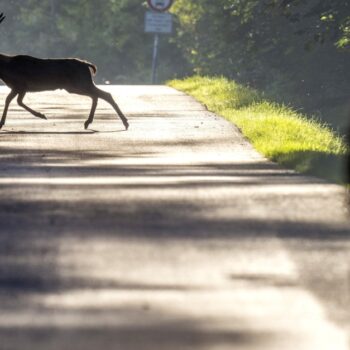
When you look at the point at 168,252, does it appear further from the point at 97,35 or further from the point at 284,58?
the point at 97,35

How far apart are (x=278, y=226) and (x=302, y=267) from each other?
1673 mm

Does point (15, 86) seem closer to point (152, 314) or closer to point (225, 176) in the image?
point (225, 176)

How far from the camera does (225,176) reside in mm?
13859

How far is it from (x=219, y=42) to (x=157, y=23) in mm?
2840

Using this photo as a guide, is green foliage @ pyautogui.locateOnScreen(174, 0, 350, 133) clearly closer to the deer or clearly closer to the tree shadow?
the deer

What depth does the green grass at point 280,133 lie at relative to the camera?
15.1 m

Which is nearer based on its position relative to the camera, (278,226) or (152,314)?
(152,314)

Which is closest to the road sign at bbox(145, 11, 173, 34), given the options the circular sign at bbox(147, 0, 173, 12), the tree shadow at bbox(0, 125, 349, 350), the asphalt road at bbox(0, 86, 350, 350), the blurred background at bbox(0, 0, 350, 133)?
the blurred background at bbox(0, 0, 350, 133)

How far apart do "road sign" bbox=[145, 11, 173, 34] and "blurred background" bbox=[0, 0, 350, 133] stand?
162 centimetres

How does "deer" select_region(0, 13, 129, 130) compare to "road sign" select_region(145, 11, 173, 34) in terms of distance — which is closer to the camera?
"deer" select_region(0, 13, 129, 130)

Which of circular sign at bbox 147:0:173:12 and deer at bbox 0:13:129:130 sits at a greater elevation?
deer at bbox 0:13:129:130

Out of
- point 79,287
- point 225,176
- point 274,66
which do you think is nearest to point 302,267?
point 79,287

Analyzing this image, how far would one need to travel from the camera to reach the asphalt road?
23.5 feet

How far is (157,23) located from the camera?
52.8 m
